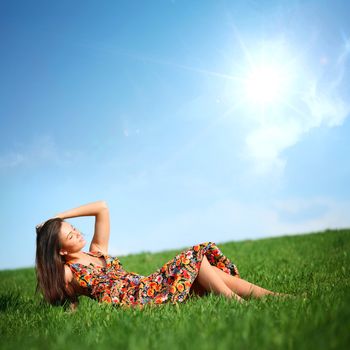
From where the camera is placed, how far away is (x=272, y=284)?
20.2 ft

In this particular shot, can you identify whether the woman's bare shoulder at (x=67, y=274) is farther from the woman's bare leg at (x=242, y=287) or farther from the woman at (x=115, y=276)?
the woman's bare leg at (x=242, y=287)

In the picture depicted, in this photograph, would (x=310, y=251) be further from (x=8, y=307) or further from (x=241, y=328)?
(x=241, y=328)

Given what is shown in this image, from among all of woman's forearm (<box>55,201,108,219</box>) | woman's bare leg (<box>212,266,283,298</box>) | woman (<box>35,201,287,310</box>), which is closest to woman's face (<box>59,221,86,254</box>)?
woman (<box>35,201,287,310</box>)

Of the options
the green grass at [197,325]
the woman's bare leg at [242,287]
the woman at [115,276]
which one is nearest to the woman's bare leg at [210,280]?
the woman at [115,276]

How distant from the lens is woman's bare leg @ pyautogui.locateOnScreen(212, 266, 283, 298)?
4.67 m

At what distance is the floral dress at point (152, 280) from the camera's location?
4.65 m

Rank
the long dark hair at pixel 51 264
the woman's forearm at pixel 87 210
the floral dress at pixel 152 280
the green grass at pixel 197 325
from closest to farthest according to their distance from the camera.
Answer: the green grass at pixel 197 325, the floral dress at pixel 152 280, the long dark hair at pixel 51 264, the woman's forearm at pixel 87 210

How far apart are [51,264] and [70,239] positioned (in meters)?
0.38

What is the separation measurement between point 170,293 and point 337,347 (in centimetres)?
258

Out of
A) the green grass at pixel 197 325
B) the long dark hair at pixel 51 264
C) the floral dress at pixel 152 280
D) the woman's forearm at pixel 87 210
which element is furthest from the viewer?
the woman's forearm at pixel 87 210

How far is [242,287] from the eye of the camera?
4.83 m

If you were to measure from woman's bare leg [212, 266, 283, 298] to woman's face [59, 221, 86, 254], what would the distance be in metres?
1.73

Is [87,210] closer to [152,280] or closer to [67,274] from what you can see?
[67,274]

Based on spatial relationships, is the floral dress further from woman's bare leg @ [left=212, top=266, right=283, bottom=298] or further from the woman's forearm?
the woman's forearm
